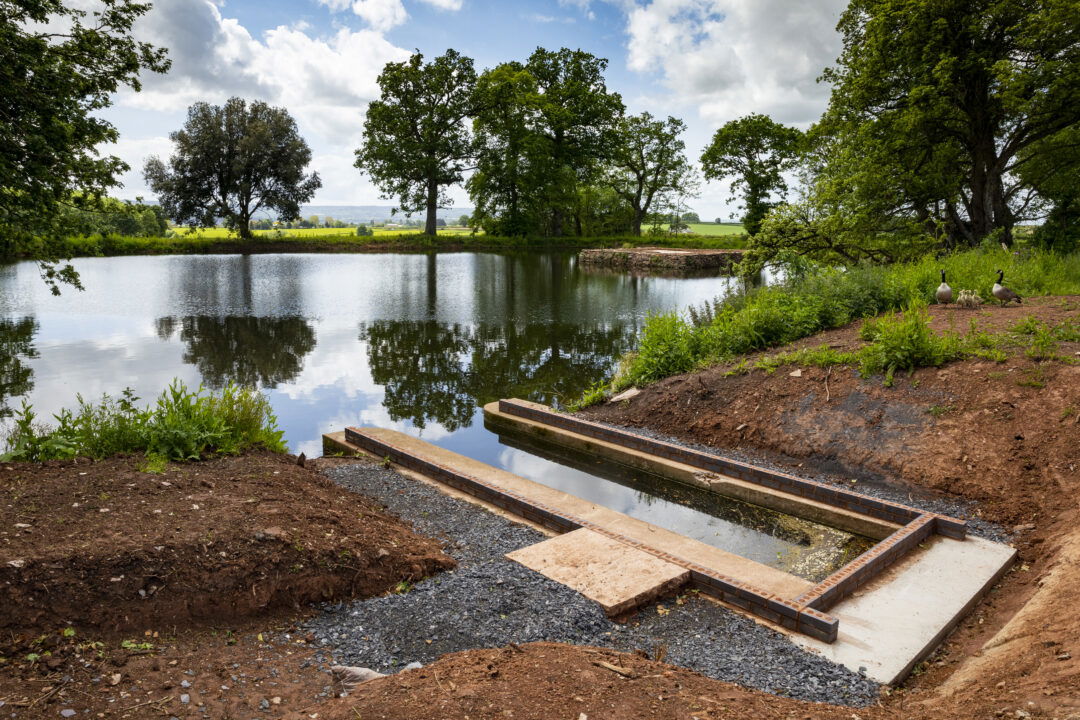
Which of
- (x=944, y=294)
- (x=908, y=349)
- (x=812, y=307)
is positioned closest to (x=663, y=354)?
(x=812, y=307)

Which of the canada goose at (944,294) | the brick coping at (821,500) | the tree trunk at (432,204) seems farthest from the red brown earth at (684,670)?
the tree trunk at (432,204)

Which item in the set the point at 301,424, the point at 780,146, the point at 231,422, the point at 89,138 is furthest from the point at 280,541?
the point at 780,146

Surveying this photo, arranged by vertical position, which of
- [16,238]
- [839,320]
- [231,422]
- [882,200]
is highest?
[882,200]

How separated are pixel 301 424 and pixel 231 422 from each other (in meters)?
2.64

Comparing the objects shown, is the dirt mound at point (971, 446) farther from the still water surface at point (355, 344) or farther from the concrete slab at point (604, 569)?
the still water surface at point (355, 344)

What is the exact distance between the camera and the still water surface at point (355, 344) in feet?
30.0

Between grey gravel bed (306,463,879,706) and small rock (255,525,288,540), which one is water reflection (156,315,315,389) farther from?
grey gravel bed (306,463,879,706)

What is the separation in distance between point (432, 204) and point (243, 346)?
1142 inches

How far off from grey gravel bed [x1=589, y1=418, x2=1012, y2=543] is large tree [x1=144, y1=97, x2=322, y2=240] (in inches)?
1578

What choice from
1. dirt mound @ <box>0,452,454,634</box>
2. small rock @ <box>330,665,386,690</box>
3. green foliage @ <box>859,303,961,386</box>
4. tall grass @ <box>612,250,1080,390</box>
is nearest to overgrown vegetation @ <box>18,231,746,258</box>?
tall grass @ <box>612,250,1080,390</box>

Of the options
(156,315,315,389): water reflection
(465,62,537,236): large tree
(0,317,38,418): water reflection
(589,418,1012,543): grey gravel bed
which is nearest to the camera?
(589,418,1012,543): grey gravel bed

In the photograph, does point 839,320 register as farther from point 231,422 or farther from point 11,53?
point 11,53

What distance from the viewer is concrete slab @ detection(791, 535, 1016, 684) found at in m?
3.72

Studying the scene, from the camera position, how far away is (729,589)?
13.9 ft
